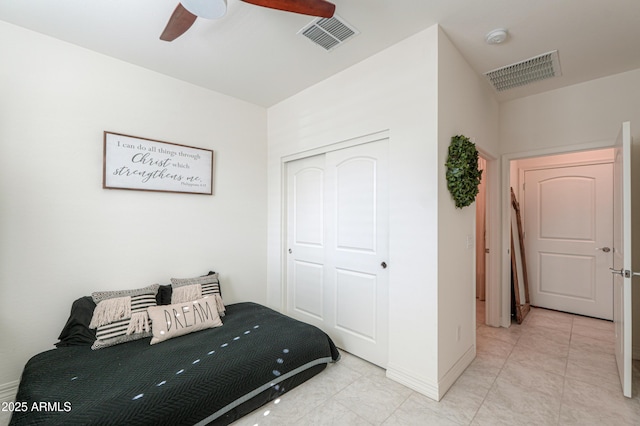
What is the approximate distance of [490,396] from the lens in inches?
78.9

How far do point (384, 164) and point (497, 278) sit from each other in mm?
2137

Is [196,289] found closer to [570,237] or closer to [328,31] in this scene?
[328,31]

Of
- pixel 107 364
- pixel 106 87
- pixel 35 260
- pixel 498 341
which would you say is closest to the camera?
pixel 107 364

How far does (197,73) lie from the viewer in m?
2.68

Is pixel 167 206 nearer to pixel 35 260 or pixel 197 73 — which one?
pixel 35 260

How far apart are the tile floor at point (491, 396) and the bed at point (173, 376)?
19 cm

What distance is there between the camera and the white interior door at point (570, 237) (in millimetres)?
3516

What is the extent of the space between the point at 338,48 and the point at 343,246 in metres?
1.74

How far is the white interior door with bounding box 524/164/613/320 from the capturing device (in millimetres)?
3516

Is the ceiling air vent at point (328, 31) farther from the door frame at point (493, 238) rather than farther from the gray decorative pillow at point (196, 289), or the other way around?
the gray decorative pillow at point (196, 289)

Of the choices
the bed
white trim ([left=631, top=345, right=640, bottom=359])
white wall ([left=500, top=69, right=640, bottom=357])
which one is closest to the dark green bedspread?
the bed

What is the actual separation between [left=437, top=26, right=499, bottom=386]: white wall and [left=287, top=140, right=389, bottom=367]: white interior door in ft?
1.55

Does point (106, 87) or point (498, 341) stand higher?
point (106, 87)

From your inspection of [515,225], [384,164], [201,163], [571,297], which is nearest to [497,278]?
[515,225]
